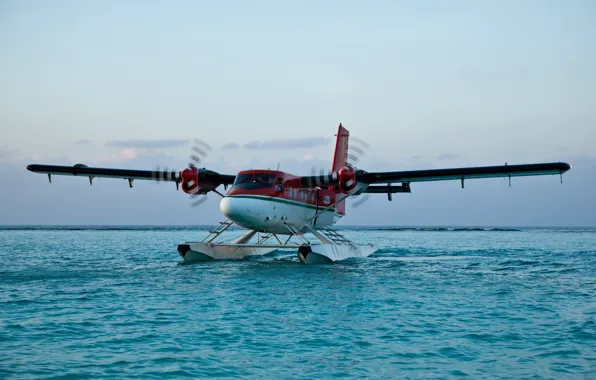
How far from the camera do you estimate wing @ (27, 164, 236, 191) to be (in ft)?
77.7

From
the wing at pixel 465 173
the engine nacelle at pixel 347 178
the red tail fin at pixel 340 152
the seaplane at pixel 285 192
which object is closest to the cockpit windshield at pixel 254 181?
the seaplane at pixel 285 192

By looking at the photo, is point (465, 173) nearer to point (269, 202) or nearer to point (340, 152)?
point (269, 202)

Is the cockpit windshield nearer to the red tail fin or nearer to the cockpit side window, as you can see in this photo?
the cockpit side window

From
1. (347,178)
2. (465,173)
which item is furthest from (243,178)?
(465,173)

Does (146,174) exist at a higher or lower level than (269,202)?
higher

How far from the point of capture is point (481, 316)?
34.9 feet

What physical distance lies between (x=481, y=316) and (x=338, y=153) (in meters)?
17.8

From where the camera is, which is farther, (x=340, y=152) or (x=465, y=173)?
(x=340, y=152)

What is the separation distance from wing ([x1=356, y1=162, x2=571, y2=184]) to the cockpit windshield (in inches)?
147

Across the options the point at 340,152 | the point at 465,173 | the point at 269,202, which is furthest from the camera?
the point at 340,152

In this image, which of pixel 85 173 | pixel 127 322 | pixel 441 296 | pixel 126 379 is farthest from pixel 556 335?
pixel 85 173

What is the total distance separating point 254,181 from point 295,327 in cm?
1230

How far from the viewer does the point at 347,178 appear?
843 inches

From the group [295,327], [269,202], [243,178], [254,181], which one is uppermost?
[243,178]
